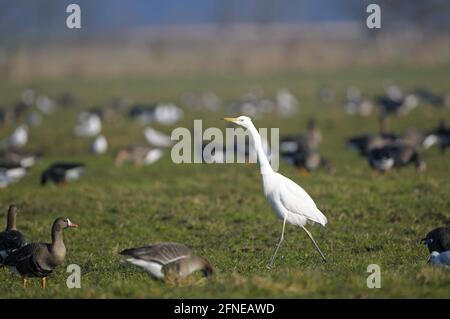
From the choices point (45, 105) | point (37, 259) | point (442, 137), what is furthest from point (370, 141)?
point (45, 105)

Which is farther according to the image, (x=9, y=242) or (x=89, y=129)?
(x=89, y=129)

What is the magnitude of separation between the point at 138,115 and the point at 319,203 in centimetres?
2063

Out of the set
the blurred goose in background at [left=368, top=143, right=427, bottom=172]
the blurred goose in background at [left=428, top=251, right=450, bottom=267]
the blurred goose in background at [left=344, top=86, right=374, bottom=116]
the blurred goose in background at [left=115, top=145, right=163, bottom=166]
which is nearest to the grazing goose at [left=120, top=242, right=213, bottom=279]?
the blurred goose in background at [left=428, top=251, right=450, bottom=267]

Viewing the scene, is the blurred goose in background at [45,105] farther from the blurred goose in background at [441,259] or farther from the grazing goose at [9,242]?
the blurred goose in background at [441,259]

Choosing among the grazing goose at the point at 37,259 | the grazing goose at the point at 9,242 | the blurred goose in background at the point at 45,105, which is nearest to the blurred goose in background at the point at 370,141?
the grazing goose at the point at 9,242

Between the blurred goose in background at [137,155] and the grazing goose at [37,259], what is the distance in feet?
42.7

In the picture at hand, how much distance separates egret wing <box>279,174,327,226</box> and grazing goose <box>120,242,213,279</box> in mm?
2135

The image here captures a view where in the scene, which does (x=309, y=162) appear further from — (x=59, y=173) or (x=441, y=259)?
(x=441, y=259)

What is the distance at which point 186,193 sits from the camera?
1630 centimetres

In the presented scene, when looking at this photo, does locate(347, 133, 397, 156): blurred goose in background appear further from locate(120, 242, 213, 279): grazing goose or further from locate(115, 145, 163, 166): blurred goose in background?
locate(120, 242, 213, 279): grazing goose

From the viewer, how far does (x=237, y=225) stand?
13.2 metres

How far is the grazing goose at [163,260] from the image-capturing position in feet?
28.3

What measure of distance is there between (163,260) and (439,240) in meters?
3.61

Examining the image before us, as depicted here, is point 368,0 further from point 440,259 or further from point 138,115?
point 440,259
